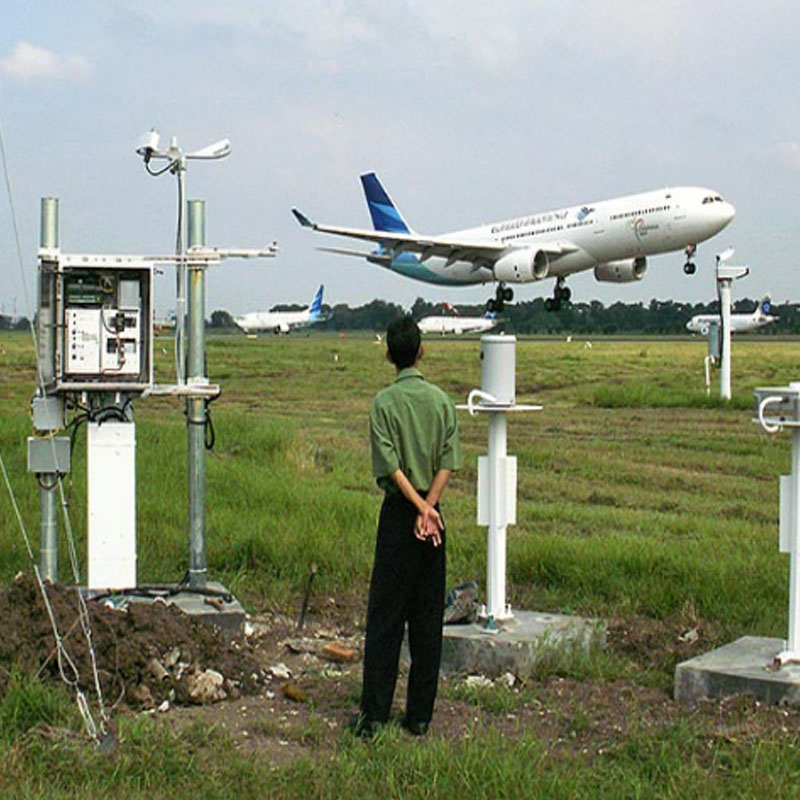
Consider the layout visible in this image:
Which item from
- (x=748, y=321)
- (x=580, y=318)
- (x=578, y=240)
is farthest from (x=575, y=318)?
(x=748, y=321)

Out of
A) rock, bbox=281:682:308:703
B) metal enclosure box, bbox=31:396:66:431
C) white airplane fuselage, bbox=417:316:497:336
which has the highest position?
white airplane fuselage, bbox=417:316:497:336

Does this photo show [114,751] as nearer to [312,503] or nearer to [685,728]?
[685,728]

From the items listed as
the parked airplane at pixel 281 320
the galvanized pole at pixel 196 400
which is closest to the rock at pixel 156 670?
the galvanized pole at pixel 196 400

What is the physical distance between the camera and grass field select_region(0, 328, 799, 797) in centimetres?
504

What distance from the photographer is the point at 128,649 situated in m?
6.15

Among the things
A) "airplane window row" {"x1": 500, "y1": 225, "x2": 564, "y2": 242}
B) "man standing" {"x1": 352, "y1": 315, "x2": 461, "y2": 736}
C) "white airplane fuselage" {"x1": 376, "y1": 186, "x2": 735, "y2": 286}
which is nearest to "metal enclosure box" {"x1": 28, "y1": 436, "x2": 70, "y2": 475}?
"man standing" {"x1": 352, "y1": 315, "x2": 461, "y2": 736}

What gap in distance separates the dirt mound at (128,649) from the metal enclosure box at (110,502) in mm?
790

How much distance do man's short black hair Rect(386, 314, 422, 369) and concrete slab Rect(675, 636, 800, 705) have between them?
1925 millimetres

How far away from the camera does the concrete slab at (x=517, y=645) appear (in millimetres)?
6859

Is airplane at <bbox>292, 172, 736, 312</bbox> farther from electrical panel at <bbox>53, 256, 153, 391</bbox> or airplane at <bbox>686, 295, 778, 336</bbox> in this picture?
airplane at <bbox>686, 295, 778, 336</bbox>

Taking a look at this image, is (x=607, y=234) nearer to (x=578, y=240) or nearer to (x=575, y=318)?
(x=578, y=240)

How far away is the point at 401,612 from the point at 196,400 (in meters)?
2.53

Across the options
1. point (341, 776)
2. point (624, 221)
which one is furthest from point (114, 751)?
point (624, 221)

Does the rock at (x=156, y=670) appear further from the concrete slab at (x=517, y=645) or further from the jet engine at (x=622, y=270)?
the jet engine at (x=622, y=270)
